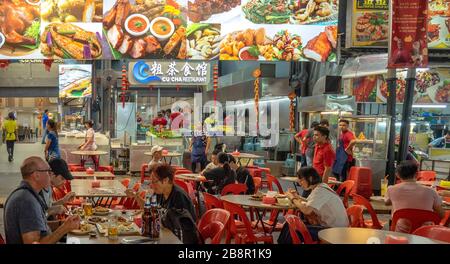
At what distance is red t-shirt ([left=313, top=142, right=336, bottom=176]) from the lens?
27.5 feet

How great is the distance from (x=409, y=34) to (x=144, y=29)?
15.9 ft

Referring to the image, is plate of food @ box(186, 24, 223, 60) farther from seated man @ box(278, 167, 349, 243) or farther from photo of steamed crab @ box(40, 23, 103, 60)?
seated man @ box(278, 167, 349, 243)

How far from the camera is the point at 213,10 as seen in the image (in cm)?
1052

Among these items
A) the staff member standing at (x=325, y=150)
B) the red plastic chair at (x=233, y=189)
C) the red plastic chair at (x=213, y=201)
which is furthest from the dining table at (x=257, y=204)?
the staff member standing at (x=325, y=150)

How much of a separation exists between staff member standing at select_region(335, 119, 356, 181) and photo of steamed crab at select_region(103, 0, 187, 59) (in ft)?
11.7

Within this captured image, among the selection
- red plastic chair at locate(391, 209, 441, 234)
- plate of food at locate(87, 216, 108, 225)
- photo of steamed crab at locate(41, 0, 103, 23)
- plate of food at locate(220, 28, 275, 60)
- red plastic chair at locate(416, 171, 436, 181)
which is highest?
photo of steamed crab at locate(41, 0, 103, 23)

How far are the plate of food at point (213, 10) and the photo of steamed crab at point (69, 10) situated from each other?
1.76 metres

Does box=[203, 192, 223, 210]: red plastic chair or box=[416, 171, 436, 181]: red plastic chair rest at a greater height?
box=[203, 192, 223, 210]: red plastic chair

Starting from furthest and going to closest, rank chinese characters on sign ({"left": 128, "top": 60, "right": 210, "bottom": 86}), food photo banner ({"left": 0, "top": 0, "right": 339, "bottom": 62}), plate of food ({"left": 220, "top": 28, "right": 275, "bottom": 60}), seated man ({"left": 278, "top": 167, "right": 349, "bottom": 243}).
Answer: chinese characters on sign ({"left": 128, "top": 60, "right": 210, "bottom": 86}) < plate of food ({"left": 220, "top": 28, "right": 275, "bottom": 60}) < food photo banner ({"left": 0, "top": 0, "right": 339, "bottom": 62}) < seated man ({"left": 278, "top": 167, "right": 349, "bottom": 243})

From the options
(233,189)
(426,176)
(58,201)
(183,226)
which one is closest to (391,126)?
(426,176)

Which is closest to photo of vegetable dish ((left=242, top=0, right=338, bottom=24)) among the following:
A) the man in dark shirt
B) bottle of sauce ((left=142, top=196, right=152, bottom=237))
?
the man in dark shirt

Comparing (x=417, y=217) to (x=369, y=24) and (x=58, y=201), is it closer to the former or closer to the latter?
(x=58, y=201)

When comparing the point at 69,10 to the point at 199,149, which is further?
the point at 199,149
